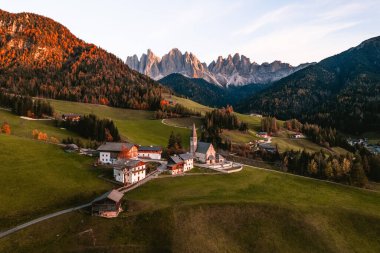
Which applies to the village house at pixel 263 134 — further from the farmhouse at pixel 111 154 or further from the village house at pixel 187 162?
the farmhouse at pixel 111 154

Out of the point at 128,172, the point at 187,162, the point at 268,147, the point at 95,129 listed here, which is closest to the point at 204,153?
the point at 187,162

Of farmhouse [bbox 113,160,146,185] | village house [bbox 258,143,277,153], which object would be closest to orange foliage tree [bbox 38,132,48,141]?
farmhouse [bbox 113,160,146,185]

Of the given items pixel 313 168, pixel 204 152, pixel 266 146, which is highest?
pixel 204 152

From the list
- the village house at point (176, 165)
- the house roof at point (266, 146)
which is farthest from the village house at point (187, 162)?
the house roof at point (266, 146)

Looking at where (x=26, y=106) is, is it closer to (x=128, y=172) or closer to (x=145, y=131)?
(x=145, y=131)

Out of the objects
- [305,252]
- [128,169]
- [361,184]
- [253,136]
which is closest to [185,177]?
[128,169]

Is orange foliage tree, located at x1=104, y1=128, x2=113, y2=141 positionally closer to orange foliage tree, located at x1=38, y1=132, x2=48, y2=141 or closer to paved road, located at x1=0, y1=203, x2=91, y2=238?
orange foliage tree, located at x1=38, y1=132, x2=48, y2=141

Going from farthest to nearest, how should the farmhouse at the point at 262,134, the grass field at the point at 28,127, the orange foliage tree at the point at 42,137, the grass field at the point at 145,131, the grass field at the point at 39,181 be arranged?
the farmhouse at the point at 262,134 < the grass field at the point at 145,131 < the grass field at the point at 28,127 < the orange foliage tree at the point at 42,137 < the grass field at the point at 39,181

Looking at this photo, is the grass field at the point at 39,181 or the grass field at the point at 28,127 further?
the grass field at the point at 28,127
